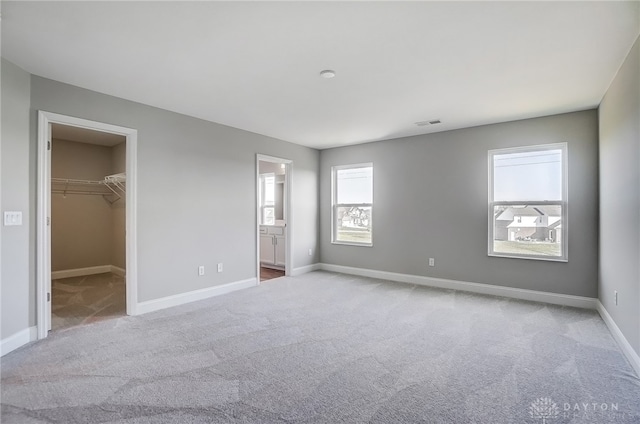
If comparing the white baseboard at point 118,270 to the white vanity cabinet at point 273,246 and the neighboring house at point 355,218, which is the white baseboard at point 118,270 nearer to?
the white vanity cabinet at point 273,246

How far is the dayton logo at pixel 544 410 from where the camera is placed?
74.6 inches

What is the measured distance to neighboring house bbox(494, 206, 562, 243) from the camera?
4.25 m

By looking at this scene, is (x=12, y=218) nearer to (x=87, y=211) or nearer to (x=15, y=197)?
(x=15, y=197)

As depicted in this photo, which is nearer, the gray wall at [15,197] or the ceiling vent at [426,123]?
the gray wall at [15,197]

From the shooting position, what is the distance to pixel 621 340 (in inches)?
111

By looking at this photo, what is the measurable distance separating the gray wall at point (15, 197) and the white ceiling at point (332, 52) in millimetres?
256

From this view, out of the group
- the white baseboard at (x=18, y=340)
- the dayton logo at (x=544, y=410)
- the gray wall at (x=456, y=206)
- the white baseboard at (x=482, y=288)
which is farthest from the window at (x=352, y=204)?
the white baseboard at (x=18, y=340)

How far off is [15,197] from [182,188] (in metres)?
1.66

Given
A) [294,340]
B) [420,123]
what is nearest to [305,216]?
[420,123]

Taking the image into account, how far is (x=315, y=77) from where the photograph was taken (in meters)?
3.04

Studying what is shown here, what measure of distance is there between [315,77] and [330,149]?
3.41 metres

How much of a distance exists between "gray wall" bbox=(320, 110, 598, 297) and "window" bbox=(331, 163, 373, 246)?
0.47 feet

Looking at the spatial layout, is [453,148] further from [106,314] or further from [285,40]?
[106,314]

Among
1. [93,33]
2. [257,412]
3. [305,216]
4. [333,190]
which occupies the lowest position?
[257,412]
